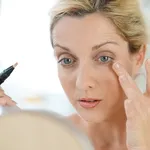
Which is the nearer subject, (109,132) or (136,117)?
(136,117)

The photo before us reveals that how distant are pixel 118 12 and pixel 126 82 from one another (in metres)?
0.09

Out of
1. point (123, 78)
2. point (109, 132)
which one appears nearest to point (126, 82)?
point (123, 78)

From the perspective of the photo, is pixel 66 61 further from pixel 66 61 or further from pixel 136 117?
pixel 136 117

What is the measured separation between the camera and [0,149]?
→ 12.9 inches

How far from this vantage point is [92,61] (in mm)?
422

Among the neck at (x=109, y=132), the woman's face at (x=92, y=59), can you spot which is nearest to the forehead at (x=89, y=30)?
the woman's face at (x=92, y=59)

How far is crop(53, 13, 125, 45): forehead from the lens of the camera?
0.42 metres

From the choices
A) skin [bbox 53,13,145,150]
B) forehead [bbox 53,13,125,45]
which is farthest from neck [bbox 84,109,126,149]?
forehead [bbox 53,13,125,45]

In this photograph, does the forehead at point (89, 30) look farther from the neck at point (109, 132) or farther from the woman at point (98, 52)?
the neck at point (109, 132)

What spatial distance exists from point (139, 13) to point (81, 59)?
108mm

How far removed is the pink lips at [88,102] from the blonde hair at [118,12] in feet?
0.29

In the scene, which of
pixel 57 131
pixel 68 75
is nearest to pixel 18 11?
pixel 68 75

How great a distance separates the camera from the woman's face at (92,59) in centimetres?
42

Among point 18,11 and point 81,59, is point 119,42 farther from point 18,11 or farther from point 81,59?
point 18,11
